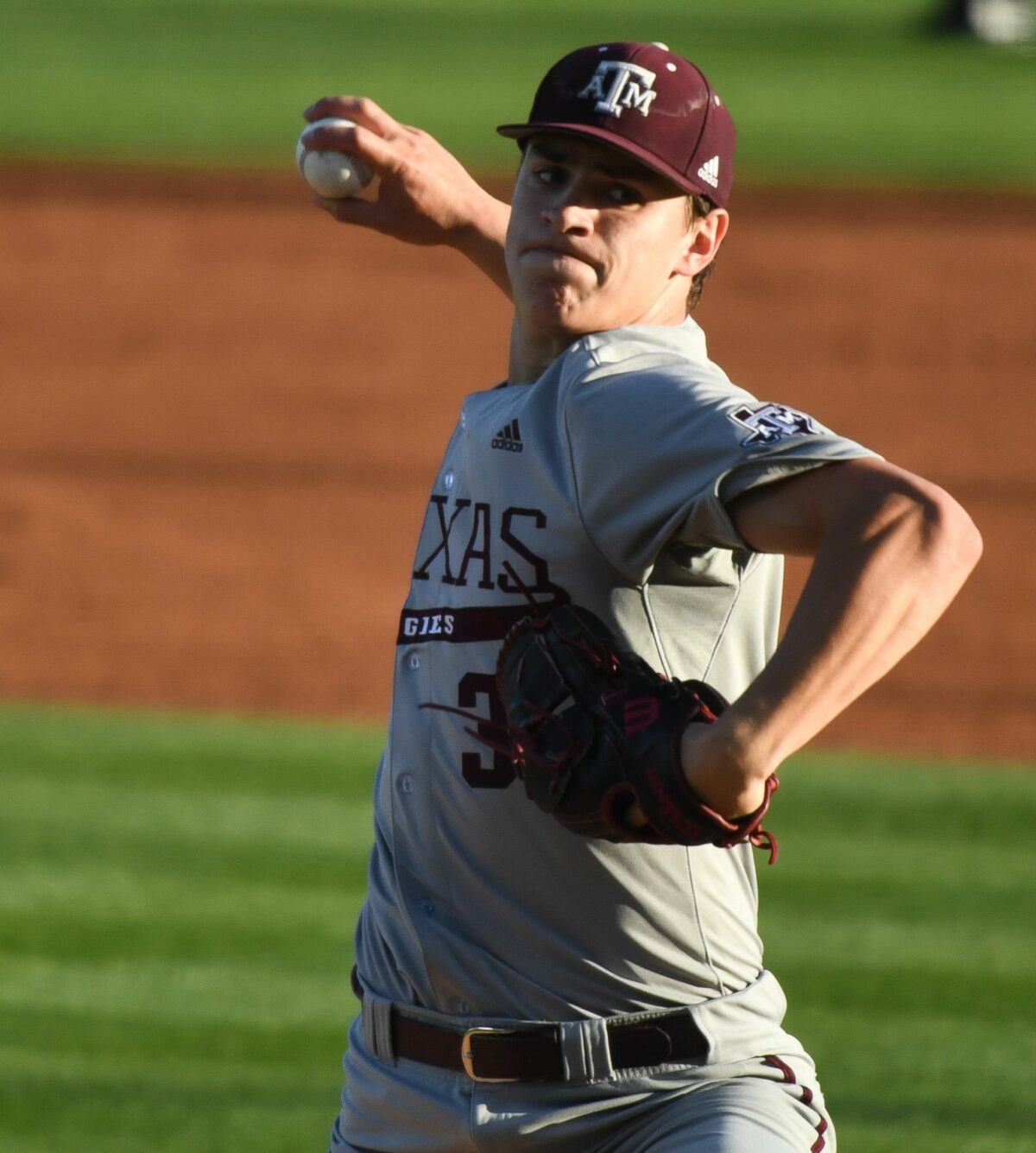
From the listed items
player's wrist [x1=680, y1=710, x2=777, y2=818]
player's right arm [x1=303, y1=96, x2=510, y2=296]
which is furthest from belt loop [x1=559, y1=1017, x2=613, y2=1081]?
player's right arm [x1=303, y1=96, x2=510, y2=296]

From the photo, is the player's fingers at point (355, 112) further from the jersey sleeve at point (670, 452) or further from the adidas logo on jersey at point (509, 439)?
the jersey sleeve at point (670, 452)

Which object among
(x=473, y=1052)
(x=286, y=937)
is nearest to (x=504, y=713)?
(x=473, y=1052)

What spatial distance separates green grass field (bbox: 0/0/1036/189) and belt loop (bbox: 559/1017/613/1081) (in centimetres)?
1578

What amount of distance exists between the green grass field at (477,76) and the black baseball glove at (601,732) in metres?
15.8

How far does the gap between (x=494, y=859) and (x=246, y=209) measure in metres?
14.7

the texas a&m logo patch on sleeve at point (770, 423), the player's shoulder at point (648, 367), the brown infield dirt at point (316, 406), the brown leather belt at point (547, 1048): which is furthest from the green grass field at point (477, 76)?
the texas a&m logo patch on sleeve at point (770, 423)

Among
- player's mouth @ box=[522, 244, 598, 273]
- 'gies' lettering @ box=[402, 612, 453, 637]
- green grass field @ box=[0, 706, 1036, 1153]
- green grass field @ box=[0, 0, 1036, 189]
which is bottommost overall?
green grass field @ box=[0, 706, 1036, 1153]

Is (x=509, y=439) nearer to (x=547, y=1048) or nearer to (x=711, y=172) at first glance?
(x=711, y=172)

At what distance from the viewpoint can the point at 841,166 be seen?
60.0ft

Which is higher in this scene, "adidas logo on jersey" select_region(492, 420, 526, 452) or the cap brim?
the cap brim

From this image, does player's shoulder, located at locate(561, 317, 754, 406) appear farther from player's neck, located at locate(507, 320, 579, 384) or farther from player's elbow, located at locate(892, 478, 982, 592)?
player's elbow, located at locate(892, 478, 982, 592)

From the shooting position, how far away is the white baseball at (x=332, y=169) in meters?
3.57

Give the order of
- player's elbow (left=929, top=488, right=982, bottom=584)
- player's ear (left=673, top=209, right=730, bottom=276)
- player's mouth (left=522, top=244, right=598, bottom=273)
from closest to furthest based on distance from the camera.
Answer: player's elbow (left=929, top=488, right=982, bottom=584) → player's mouth (left=522, top=244, right=598, bottom=273) → player's ear (left=673, top=209, right=730, bottom=276)

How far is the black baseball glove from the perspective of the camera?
2.32m
